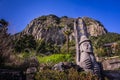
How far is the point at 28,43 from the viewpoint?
44469mm

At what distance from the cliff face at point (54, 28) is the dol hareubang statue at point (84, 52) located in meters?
75.5

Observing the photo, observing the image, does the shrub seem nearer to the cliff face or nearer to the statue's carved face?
the statue's carved face

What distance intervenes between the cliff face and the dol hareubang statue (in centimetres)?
7554

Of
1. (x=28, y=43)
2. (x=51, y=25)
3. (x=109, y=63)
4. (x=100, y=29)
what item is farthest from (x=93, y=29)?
(x=109, y=63)

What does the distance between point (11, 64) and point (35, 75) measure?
10.7 ft

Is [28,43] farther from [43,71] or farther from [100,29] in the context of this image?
[100,29]

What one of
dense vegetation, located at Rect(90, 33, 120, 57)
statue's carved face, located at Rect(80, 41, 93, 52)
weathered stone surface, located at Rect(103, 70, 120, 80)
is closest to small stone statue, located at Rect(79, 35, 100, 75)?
→ statue's carved face, located at Rect(80, 41, 93, 52)

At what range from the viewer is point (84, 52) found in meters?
14.0

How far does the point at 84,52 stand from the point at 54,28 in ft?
289

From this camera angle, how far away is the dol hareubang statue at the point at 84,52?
13194 millimetres

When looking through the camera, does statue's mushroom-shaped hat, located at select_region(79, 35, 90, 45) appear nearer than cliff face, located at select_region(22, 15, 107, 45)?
Yes

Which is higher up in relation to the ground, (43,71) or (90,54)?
(90,54)

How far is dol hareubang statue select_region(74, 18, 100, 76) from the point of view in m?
13.2

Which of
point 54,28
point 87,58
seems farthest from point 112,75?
point 54,28
